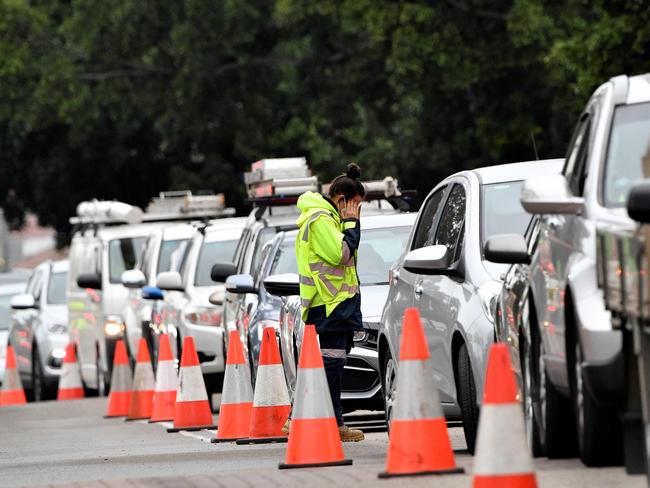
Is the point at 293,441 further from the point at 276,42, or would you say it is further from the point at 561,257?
the point at 276,42

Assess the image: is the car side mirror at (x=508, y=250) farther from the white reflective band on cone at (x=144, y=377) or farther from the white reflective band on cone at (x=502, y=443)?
the white reflective band on cone at (x=144, y=377)

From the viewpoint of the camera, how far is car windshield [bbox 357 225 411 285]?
15.2m

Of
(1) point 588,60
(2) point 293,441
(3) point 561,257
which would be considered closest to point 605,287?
(3) point 561,257

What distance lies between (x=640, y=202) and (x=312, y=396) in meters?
3.70

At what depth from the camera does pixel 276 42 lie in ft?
143

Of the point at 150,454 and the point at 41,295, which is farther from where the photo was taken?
the point at 41,295

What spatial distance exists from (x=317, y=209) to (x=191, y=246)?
10.7 meters

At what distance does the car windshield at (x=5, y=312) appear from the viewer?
3142 centimetres

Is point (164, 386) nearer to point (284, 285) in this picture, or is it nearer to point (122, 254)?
point (284, 285)

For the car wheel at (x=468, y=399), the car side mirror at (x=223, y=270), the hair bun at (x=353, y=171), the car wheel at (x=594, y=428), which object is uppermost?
the hair bun at (x=353, y=171)

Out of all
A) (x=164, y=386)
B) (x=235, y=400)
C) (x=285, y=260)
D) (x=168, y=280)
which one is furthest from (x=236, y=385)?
(x=168, y=280)

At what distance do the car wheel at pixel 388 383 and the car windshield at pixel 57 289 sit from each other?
1840 centimetres

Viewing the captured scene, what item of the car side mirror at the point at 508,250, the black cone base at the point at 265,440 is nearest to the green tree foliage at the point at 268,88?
the black cone base at the point at 265,440

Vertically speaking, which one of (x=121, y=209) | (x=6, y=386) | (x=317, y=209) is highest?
(x=317, y=209)
